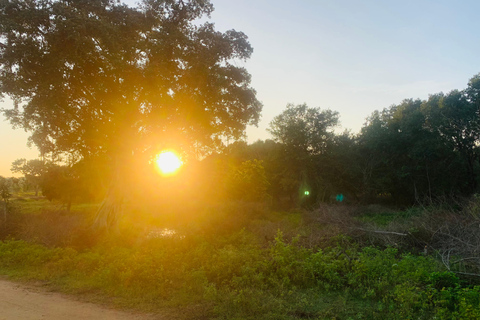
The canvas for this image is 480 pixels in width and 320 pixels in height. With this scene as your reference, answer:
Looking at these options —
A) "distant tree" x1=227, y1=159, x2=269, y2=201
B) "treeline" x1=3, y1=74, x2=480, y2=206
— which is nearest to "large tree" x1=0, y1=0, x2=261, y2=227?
"treeline" x1=3, y1=74, x2=480, y2=206

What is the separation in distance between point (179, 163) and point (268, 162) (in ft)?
65.4

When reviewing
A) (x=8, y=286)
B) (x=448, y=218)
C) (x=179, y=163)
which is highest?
(x=179, y=163)

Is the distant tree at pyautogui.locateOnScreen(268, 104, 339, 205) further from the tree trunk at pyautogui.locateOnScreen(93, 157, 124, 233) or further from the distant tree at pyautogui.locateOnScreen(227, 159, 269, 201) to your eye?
the tree trunk at pyautogui.locateOnScreen(93, 157, 124, 233)

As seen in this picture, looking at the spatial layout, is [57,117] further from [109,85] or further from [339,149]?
[339,149]

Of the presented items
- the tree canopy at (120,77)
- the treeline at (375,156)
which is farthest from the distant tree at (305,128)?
the tree canopy at (120,77)

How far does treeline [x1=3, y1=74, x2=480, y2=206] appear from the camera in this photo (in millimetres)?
27062

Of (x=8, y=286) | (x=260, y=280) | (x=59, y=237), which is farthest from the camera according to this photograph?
(x=59, y=237)

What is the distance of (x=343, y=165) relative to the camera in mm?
35781

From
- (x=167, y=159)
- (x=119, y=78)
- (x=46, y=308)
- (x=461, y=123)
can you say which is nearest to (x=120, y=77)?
(x=119, y=78)

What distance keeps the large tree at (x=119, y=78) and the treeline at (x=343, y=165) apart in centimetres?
726

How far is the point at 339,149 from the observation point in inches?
1438

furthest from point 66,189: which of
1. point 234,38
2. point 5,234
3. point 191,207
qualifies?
point 234,38

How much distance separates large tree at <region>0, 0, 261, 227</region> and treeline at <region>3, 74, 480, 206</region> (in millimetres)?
7262

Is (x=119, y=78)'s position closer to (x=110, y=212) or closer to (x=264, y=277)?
(x=110, y=212)
